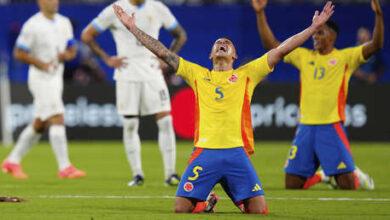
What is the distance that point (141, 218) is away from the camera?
7090 mm

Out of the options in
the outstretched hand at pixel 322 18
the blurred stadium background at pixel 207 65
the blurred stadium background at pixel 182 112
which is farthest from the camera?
the blurred stadium background at pixel 207 65

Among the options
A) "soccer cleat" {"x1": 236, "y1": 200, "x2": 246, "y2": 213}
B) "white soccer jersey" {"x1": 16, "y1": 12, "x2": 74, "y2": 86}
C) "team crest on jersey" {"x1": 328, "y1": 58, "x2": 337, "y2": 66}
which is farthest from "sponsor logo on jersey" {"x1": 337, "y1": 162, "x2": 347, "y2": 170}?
"white soccer jersey" {"x1": 16, "y1": 12, "x2": 74, "y2": 86}

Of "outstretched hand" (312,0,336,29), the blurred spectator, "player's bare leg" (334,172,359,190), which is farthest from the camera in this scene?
the blurred spectator

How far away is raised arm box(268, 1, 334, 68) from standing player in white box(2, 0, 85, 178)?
4.82 meters

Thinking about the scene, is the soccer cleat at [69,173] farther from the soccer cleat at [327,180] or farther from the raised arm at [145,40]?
the raised arm at [145,40]

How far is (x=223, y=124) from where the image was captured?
7.49 metres

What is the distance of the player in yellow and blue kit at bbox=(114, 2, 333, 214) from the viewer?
24.2 feet

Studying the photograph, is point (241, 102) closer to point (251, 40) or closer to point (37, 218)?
point (37, 218)

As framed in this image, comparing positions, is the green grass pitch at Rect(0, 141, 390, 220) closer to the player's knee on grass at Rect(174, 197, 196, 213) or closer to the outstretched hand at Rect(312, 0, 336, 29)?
the player's knee on grass at Rect(174, 197, 196, 213)

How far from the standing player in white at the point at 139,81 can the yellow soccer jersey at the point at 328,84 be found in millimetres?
1800

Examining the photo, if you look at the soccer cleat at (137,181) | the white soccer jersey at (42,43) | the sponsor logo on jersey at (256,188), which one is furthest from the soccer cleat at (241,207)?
the white soccer jersey at (42,43)

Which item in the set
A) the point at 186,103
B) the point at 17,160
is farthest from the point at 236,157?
the point at 186,103

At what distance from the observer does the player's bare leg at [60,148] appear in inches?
452

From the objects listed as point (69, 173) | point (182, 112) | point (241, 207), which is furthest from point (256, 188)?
point (182, 112)
